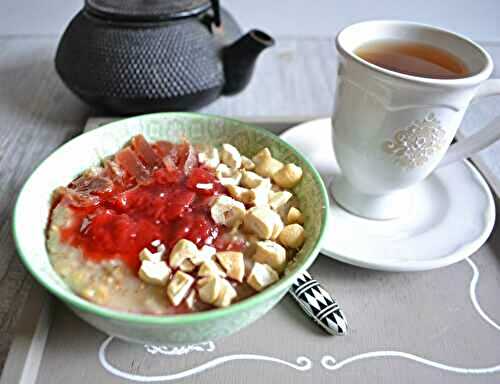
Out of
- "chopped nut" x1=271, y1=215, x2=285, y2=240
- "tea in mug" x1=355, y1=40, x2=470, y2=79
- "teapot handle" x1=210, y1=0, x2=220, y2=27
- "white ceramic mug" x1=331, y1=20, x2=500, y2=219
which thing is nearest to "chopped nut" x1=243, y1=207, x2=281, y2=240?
"chopped nut" x1=271, y1=215, x2=285, y2=240

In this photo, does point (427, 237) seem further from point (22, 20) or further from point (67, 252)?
point (22, 20)

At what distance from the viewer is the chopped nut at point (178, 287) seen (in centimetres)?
58

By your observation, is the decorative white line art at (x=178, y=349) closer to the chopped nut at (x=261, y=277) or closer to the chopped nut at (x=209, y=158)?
the chopped nut at (x=261, y=277)

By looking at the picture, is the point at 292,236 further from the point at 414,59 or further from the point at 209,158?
the point at 414,59

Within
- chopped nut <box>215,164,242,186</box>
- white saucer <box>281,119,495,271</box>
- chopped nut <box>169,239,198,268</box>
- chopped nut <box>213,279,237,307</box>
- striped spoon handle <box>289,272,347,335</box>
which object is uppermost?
chopped nut <box>169,239,198,268</box>

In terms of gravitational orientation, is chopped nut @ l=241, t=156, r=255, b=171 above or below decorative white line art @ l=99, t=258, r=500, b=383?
above

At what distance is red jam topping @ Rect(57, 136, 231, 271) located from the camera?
637mm

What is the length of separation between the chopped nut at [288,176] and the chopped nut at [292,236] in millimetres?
99

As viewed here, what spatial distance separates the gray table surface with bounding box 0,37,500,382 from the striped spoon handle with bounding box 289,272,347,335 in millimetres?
23

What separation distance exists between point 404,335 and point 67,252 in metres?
0.49

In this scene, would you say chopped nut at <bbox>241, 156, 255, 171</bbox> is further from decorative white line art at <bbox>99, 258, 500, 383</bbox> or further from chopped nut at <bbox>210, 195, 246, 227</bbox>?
decorative white line art at <bbox>99, 258, 500, 383</bbox>

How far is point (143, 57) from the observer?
3.41 ft

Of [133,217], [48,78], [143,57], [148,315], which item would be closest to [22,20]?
[48,78]

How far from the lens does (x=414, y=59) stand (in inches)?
31.6
